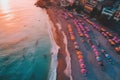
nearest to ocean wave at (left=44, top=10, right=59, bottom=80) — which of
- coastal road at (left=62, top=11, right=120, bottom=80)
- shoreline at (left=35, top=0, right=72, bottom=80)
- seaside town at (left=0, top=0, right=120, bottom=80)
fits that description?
seaside town at (left=0, top=0, right=120, bottom=80)

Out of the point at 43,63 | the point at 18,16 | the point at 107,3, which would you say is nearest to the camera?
the point at 43,63

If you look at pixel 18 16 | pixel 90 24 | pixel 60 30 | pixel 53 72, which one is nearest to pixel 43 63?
pixel 53 72

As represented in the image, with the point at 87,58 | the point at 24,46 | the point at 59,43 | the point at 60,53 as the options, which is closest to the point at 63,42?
the point at 59,43

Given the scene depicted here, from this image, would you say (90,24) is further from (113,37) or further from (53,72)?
(53,72)

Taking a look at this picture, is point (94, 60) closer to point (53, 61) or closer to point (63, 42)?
point (53, 61)

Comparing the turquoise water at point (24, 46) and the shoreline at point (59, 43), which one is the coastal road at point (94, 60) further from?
the turquoise water at point (24, 46)

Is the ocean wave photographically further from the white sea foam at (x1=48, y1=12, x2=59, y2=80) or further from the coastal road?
the coastal road

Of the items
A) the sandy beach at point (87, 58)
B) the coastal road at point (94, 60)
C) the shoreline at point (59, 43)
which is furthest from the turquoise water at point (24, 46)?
the coastal road at point (94, 60)
